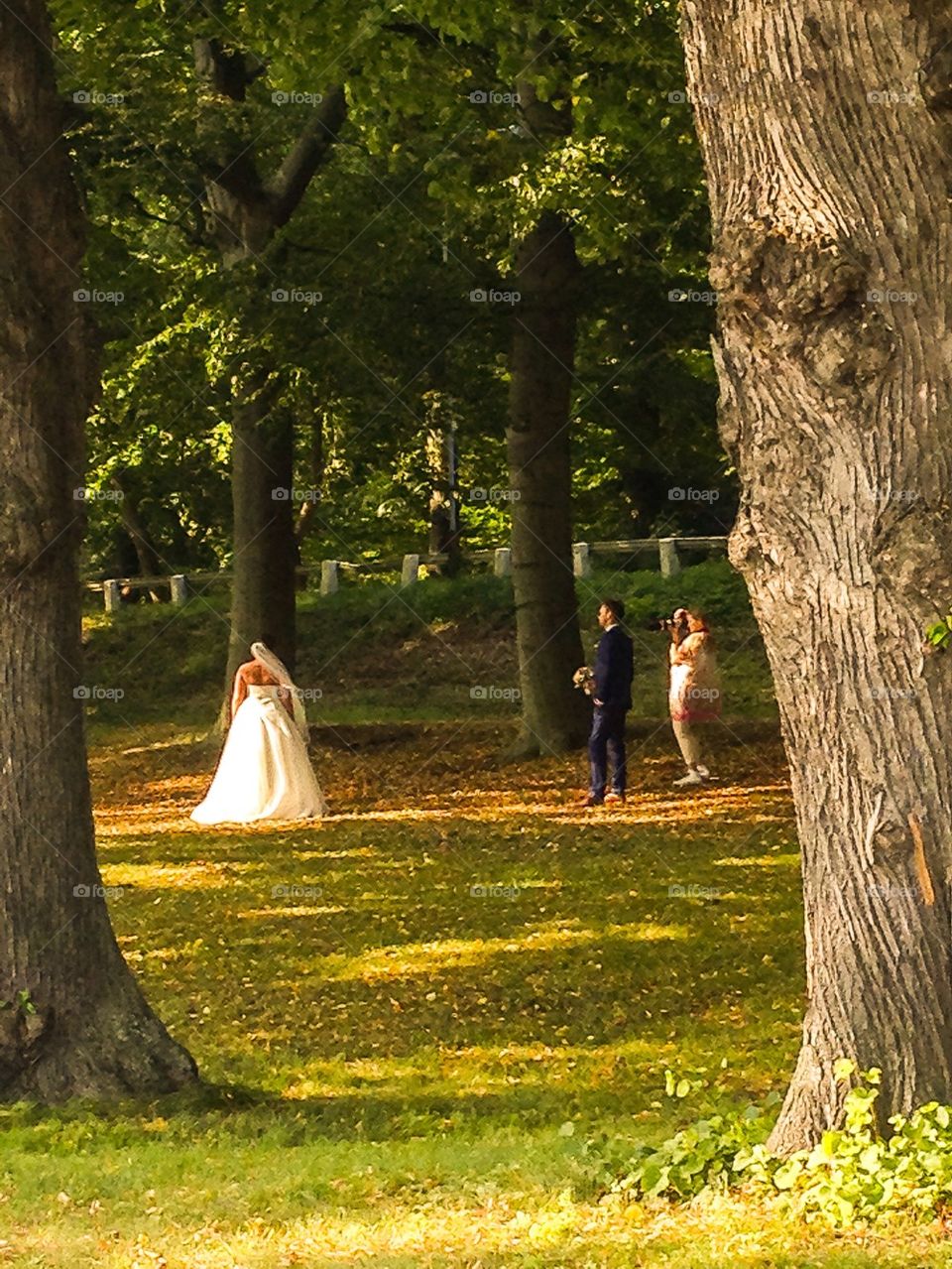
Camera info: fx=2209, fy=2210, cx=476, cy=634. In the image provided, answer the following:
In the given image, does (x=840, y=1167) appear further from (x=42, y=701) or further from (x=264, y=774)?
(x=264, y=774)

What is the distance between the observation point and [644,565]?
127ft

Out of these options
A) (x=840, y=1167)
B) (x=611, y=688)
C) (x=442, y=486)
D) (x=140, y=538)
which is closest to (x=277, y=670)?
(x=611, y=688)

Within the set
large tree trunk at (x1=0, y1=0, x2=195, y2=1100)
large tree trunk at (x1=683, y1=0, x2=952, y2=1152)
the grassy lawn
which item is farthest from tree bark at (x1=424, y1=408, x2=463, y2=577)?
large tree trunk at (x1=683, y1=0, x2=952, y2=1152)

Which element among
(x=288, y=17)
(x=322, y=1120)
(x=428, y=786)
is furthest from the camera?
(x=428, y=786)

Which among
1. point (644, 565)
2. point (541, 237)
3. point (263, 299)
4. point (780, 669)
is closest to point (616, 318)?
point (541, 237)

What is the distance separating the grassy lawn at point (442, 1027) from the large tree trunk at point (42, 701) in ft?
1.31

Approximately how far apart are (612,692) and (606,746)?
2.23 feet

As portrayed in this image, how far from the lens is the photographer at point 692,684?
21.7 meters

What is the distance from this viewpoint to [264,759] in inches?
863

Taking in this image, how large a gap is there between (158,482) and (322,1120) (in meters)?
33.4

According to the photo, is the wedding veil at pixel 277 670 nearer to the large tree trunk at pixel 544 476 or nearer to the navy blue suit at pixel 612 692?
the large tree trunk at pixel 544 476

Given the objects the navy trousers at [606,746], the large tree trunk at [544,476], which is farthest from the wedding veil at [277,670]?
the navy trousers at [606,746]

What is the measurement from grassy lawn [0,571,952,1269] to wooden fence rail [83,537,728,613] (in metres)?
13.7

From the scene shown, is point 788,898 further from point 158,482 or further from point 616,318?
point 158,482
